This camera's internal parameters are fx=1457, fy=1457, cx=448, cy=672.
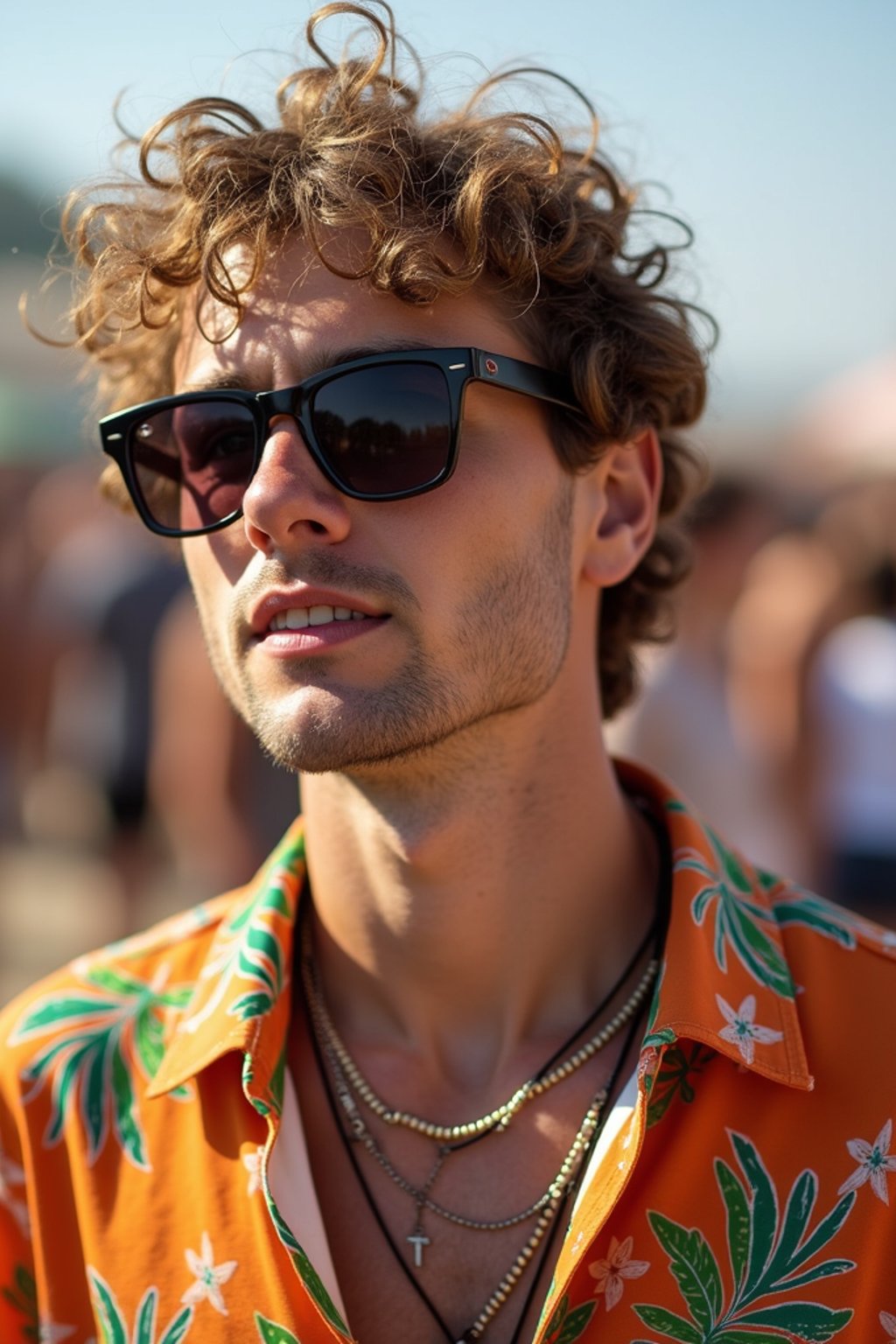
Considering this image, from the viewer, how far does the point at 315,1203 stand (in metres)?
2.07

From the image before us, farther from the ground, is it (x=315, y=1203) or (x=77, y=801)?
(x=77, y=801)

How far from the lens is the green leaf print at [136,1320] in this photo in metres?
1.99

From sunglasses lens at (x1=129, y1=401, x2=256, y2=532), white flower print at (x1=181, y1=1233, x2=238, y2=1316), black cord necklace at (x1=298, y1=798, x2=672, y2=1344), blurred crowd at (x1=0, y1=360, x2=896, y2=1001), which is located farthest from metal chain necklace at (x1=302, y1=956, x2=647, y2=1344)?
blurred crowd at (x1=0, y1=360, x2=896, y2=1001)

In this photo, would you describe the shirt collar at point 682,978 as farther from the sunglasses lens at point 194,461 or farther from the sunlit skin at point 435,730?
the sunglasses lens at point 194,461

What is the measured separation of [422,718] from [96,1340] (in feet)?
3.25

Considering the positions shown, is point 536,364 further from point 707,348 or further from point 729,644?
point 729,644

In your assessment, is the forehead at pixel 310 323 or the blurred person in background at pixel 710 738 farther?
the blurred person in background at pixel 710 738

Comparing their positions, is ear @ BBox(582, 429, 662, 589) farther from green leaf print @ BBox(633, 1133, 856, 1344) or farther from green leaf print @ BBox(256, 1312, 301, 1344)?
green leaf print @ BBox(256, 1312, 301, 1344)

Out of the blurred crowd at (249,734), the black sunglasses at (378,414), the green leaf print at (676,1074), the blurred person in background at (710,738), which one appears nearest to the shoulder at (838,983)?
the green leaf print at (676,1074)

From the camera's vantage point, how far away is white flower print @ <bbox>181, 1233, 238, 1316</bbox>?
199 cm

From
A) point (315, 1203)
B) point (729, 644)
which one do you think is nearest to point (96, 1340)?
point (315, 1203)

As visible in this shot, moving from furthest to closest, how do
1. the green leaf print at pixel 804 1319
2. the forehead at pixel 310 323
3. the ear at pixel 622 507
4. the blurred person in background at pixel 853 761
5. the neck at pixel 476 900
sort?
the blurred person in background at pixel 853 761 < the ear at pixel 622 507 < the neck at pixel 476 900 < the forehead at pixel 310 323 < the green leaf print at pixel 804 1319

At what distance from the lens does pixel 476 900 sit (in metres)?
2.34

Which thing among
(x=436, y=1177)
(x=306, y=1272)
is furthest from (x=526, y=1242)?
(x=306, y=1272)
